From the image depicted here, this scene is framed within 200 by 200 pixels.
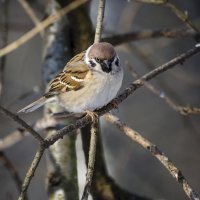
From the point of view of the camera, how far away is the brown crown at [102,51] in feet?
5.87

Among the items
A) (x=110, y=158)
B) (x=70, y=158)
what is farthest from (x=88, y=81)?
(x=110, y=158)

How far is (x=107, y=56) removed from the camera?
187cm

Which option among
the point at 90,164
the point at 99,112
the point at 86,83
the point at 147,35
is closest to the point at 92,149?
the point at 90,164

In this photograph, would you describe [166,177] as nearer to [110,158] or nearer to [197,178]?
[197,178]

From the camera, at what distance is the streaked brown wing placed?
2.00 metres

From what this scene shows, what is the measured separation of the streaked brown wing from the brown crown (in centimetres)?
11

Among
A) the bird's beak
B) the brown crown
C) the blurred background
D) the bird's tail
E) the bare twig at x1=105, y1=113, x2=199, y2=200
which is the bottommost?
the bare twig at x1=105, y1=113, x2=199, y2=200

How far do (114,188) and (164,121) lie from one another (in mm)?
1834

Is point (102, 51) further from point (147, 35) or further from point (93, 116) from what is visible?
point (147, 35)

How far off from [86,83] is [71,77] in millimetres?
71

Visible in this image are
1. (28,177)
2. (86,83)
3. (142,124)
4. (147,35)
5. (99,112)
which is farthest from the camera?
(142,124)

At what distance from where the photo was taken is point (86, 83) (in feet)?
6.66

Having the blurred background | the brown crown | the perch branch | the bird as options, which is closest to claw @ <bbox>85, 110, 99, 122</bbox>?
the perch branch

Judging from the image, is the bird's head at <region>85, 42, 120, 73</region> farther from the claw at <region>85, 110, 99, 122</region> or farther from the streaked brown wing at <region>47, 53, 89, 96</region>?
the claw at <region>85, 110, 99, 122</region>
